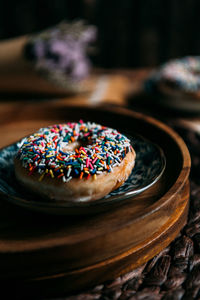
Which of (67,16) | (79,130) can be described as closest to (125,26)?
(67,16)

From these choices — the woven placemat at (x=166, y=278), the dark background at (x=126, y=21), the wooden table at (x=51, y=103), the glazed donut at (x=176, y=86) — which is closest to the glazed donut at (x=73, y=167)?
the woven placemat at (x=166, y=278)

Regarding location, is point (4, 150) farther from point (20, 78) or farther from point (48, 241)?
point (20, 78)

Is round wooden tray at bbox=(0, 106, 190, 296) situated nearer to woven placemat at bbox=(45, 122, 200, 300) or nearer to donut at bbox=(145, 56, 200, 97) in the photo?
woven placemat at bbox=(45, 122, 200, 300)

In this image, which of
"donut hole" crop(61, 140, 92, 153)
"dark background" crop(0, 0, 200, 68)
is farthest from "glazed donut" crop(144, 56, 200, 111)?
"donut hole" crop(61, 140, 92, 153)

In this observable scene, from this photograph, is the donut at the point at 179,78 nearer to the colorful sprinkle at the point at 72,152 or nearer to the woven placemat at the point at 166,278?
the colorful sprinkle at the point at 72,152

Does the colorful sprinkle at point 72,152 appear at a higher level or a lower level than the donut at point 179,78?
lower
